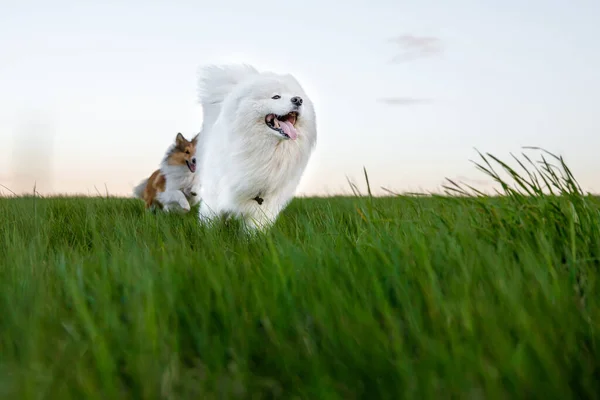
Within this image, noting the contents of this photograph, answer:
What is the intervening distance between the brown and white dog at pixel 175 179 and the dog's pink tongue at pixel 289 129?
299cm

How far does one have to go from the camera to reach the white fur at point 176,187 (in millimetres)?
7789

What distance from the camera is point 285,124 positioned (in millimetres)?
5234

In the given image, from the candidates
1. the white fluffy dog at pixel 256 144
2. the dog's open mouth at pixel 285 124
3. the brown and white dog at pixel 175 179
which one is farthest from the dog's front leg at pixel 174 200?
the dog's open mouth at pixel 285 124

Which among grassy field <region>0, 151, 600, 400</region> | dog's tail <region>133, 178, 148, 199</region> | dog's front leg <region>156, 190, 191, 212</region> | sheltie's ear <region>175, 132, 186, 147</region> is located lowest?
grassy field <region>0, 151, 600, 400</region>

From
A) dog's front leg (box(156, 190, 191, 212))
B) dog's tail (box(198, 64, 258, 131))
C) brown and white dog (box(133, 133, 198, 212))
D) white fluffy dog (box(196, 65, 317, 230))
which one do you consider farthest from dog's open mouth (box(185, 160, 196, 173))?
white fluffy dog (box(196, 65, 317, 230))

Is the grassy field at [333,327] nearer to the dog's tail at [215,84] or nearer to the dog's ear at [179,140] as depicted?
the dog's tail at [215,84]

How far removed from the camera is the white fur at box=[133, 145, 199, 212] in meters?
7.79

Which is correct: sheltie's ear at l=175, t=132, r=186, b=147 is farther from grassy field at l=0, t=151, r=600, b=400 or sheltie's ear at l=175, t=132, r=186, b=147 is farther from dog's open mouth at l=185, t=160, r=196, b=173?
grassy field at l=0, t=151, r=600, b=400

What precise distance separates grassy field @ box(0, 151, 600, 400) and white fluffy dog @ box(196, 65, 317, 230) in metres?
2.80

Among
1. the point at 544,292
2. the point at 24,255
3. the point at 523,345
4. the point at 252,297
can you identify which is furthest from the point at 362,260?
the point at 24,255

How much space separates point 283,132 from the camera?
5.22 m

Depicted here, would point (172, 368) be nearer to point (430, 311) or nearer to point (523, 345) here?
point (430, 311)

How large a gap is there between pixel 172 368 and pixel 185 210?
6.28 meters

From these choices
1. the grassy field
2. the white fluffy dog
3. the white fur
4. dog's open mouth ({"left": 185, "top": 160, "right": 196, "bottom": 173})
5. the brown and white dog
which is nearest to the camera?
the grassy field
